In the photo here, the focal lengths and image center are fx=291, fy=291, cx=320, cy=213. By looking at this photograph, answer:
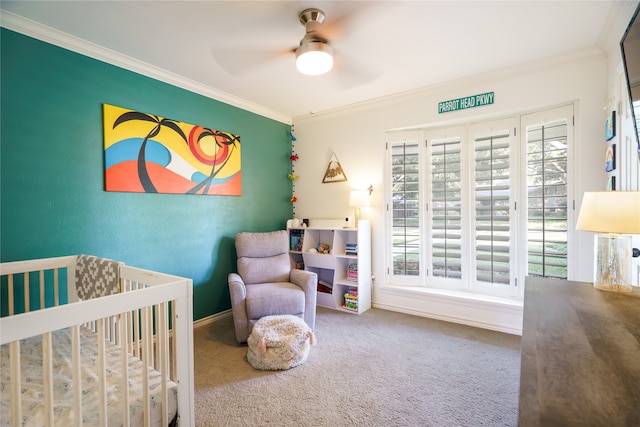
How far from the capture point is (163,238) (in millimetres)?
2637

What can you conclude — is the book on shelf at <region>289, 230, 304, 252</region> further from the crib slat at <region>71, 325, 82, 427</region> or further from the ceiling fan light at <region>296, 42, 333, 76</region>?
the crib slat at <region>71, 325, 82, 427</region>

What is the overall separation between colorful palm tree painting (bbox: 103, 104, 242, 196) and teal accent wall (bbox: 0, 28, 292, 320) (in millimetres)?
69

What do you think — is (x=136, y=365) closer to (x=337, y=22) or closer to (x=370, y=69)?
(x=337, y=22)

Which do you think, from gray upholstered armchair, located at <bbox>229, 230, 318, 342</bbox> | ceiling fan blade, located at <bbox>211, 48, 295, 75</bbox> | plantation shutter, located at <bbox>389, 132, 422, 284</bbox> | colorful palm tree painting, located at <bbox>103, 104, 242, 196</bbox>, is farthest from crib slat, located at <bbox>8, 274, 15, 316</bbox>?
plantation shutter, located at <bbox>389, 132, 422, 284</bbox>

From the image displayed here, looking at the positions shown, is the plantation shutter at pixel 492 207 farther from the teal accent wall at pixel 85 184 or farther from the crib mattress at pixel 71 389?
the crib mattress at pixel 71 389

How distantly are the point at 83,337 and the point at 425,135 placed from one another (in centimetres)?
339

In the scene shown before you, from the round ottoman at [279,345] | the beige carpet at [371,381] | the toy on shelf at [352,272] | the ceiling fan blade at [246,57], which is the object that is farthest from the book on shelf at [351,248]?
the ceiling fan blade at [246,57]

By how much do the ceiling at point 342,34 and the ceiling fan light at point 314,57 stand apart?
0.13 metres

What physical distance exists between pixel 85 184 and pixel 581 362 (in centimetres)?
289

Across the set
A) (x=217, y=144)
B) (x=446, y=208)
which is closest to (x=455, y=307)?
(x=446, y=208)

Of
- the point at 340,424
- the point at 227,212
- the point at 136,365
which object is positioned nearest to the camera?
the point at 136,365

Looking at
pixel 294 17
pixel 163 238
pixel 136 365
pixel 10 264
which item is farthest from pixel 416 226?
pixel 10 264

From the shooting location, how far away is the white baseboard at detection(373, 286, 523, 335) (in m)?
2.69

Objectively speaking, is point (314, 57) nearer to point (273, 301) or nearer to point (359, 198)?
point (359, 198)
